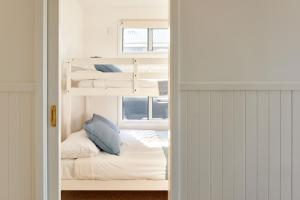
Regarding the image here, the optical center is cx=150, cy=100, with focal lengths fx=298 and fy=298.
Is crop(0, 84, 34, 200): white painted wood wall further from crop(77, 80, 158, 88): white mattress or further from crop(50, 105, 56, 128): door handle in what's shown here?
crop(77, 80, 158, 88): white mattress

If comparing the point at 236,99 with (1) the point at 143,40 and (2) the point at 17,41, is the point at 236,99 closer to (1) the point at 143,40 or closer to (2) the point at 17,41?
(2) the point at 17,41

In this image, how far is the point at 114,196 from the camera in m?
2.92

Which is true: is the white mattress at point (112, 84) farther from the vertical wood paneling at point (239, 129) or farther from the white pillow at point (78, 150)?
the vertical wood paneling at point (239, 129)

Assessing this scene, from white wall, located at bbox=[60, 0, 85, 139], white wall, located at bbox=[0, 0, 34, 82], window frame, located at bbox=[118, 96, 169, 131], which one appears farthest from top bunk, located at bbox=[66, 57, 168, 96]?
white wall, located at bbox=[0, 0, 34, 82]

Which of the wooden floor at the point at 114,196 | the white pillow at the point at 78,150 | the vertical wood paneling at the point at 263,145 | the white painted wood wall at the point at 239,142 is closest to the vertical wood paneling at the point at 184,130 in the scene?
the white painted wood wall at the point at 239,142

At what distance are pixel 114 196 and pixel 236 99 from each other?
1.86 metres

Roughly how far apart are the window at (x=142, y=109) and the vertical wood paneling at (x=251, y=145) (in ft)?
10.6

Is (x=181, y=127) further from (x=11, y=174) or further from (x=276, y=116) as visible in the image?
(x=11, y=174)

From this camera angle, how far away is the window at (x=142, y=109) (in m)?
4.74

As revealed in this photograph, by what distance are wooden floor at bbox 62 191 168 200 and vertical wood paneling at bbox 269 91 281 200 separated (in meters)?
1.54

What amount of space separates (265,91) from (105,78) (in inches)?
77.8

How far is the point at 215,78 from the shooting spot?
151cm

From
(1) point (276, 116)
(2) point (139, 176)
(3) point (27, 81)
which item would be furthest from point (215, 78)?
(2) point (139, 176)

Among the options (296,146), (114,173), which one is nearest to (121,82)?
(114,173)
